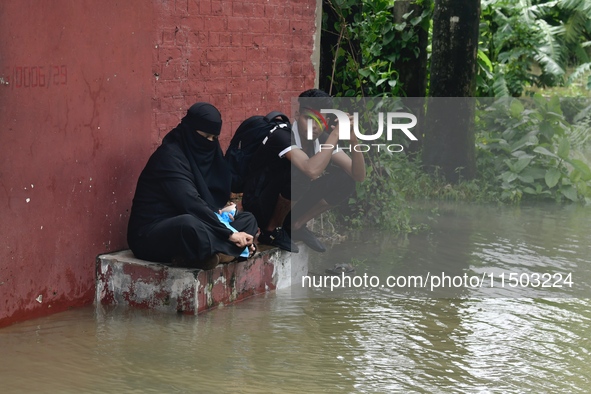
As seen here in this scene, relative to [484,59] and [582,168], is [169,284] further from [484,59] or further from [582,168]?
[484,59]

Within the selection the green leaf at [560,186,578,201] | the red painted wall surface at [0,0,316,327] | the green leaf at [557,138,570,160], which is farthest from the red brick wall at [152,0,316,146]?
the green leaf at [560,186,578,201]

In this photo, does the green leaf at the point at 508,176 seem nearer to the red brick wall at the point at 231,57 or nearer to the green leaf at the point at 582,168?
the green leaf at the point at 582,168

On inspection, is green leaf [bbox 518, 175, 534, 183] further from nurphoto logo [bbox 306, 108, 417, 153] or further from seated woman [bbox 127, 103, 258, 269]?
seated woman [bbox 127, 103, 258, 269]

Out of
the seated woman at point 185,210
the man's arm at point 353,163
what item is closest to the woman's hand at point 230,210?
the seated woman at point 185,210

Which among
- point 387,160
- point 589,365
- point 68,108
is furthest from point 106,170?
point 387,160

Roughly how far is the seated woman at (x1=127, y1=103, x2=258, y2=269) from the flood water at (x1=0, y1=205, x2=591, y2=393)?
1.35 feet

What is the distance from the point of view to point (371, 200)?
29.3ft

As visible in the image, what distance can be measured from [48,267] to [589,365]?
3260mm

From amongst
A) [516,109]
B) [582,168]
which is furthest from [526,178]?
[516,109]

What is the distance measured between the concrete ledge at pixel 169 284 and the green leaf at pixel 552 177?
15.1 feet

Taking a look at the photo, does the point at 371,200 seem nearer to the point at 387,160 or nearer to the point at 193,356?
the point at 387,160

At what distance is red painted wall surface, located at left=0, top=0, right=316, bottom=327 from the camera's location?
18.1ft

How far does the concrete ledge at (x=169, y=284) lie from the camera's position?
233 inches

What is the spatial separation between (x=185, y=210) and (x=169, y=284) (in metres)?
0.48
